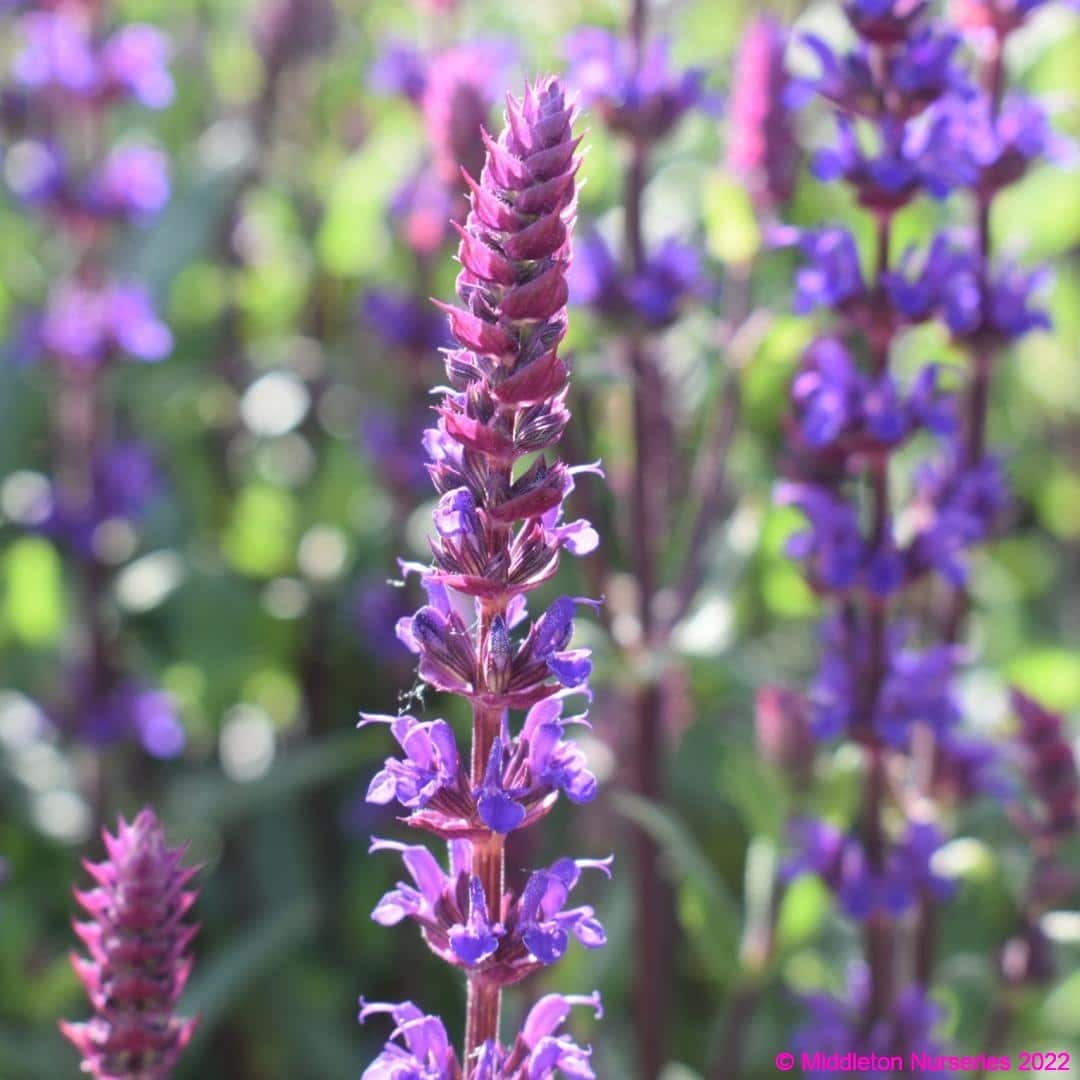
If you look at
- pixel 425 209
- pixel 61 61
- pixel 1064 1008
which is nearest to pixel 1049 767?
pixel 1064 1008

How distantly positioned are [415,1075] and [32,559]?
2.92 meters

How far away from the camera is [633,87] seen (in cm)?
314

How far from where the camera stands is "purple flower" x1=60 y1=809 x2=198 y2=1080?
1618 mm

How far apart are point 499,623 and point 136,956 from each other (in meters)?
0.55

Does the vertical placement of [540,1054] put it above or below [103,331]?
below

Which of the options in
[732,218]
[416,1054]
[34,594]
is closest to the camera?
[416,1054]

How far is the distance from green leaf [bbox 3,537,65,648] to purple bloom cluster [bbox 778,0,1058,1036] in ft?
7.51

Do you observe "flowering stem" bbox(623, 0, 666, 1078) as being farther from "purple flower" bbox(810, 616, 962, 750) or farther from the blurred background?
"purple flower" bbox(810, 616, 962, 750)

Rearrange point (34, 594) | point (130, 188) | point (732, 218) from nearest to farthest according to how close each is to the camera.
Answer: point (732, 218) < point (130, 188) < point (34, 594)

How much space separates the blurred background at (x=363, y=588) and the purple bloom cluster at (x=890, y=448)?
0.73ft

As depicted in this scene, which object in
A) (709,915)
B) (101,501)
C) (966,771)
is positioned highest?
(101,501)

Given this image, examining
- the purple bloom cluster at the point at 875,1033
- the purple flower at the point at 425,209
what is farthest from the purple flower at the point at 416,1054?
the purple flower at the point at 425,209

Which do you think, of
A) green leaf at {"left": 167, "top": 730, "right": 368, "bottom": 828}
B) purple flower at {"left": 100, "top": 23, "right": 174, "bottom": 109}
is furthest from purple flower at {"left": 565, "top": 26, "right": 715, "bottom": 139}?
green leaf at {"left": 167, "top": 730, "right": 368, "bottom": 828}

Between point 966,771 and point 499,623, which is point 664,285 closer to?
point 966,771
